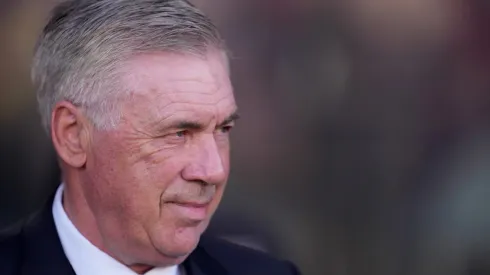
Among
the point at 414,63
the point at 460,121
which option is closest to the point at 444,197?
the point at 460,121

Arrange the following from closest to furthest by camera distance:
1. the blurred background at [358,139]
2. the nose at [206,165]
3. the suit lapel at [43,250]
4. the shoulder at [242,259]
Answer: the nose at [206,165] < the suit lapel at [43,250] < the shoulder at [242,259] < the blurred background at [358,139]

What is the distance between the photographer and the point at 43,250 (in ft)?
6.05

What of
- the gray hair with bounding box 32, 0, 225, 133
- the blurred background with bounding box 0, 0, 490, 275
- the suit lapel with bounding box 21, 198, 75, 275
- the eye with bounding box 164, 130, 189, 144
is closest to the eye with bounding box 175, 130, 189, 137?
the eye with bounding box 164, 130, 189, 144

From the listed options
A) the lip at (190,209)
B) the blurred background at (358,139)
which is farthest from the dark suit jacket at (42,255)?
the blurred background at (358,139)

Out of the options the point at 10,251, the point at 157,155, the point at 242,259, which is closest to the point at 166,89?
the point at 157,155

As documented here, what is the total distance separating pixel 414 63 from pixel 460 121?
0.22 metres

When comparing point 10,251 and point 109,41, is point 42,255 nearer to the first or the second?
point 10,251

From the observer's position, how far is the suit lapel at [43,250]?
5.99 feet

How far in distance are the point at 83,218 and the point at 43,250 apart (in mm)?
105

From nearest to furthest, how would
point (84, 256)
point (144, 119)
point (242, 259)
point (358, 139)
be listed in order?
point (144, 119) → point (84, 256) → point (242, 259) → point (358, 139)

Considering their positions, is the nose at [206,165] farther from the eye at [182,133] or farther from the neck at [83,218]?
the neck at [83,218]

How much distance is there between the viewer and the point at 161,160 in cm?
172

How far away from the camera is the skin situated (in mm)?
1721

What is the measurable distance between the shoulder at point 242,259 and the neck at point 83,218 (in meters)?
0.31
